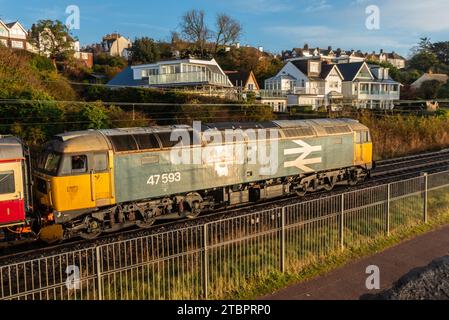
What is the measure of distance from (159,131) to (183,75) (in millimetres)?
34042

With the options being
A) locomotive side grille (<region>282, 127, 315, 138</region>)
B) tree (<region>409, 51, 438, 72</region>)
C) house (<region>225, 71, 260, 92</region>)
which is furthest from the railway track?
tree (<region>409, 51, 438, 72</region>)

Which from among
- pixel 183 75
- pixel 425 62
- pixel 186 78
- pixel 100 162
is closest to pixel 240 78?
pixel 186 78

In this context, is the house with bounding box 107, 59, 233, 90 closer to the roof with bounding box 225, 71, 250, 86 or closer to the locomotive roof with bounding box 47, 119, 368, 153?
the roof with bounding box 225, 71, 250, 86

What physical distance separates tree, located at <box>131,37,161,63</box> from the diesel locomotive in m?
56.6

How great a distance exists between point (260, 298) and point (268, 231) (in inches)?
64.9

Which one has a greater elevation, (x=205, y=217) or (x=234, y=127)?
(x=234, y=127)

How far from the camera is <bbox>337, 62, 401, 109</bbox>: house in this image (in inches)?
2694

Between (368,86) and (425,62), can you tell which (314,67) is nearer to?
(368,86)

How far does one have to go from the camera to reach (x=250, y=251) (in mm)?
10141

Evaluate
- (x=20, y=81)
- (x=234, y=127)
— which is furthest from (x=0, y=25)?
(x=234, y=127)

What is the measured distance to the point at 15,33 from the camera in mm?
71500

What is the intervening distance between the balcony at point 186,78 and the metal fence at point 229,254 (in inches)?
1392

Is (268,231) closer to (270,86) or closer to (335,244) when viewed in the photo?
(335,244)

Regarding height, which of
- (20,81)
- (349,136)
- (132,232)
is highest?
(20,81)
